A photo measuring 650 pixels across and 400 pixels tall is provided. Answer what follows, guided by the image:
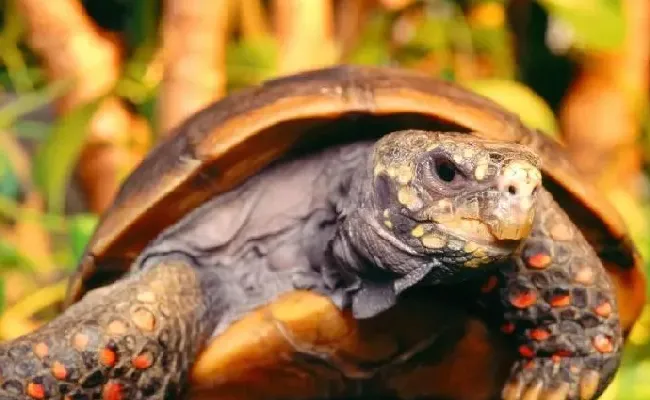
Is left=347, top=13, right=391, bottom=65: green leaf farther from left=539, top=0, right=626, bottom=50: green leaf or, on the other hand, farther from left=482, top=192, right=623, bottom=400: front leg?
left=482, top=192, right=623, bottom=400: front leg

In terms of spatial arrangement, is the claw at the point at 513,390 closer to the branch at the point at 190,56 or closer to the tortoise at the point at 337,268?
the tortoise at the point at 337,268

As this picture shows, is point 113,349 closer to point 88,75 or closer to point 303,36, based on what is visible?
point 303,36

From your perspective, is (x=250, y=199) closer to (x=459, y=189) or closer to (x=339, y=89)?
(x=339, y=89)

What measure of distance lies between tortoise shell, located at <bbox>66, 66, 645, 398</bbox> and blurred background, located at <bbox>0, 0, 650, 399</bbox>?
0.47 metres

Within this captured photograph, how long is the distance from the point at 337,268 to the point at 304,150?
240 millimetres

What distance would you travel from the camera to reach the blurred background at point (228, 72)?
212 centimetres

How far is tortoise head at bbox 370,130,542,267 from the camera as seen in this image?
887mm

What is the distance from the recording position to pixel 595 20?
2.12 metres

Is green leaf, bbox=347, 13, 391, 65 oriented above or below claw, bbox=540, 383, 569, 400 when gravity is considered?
above

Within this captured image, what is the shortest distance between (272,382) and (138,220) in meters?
0.35

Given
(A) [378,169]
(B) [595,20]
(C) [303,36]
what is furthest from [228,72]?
(A) [378,169]

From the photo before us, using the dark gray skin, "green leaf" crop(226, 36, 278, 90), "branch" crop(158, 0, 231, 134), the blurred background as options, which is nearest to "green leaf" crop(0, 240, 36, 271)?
the blurred background

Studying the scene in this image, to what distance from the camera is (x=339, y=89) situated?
119 centimetres

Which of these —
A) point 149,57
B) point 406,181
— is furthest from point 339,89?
point 149,57
